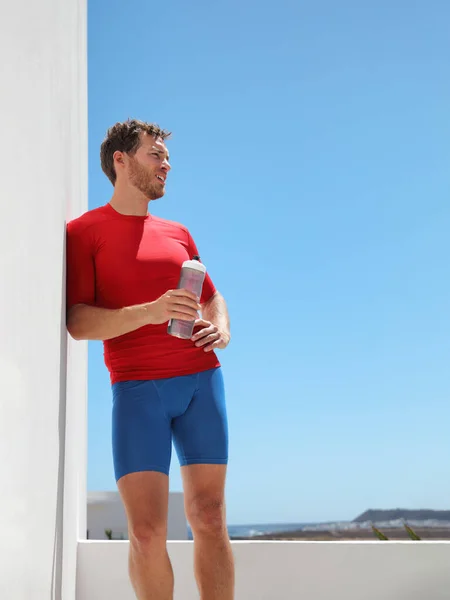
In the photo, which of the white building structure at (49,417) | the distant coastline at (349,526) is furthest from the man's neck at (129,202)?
the distant coastline at (349,526)

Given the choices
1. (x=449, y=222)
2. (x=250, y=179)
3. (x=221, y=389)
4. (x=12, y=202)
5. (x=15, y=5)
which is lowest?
(x=221, y=389)

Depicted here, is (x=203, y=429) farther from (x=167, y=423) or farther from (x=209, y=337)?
(x=209, y=337)

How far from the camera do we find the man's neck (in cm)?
237

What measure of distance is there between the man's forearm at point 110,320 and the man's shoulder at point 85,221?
0.30 metres

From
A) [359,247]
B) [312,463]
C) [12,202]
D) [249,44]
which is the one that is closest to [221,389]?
[12,202]

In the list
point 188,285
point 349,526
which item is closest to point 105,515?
point 188,285

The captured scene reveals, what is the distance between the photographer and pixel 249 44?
33375 millimetres

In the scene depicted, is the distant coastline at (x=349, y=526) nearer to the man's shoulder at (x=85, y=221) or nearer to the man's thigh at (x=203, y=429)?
the man's thigh at (x=203, y=429)

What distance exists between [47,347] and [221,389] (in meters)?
0.71

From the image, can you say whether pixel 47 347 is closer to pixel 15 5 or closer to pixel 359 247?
pixel 15 5

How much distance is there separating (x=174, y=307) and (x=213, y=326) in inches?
11.6

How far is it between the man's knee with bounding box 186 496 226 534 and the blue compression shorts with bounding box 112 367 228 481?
0.11 meters

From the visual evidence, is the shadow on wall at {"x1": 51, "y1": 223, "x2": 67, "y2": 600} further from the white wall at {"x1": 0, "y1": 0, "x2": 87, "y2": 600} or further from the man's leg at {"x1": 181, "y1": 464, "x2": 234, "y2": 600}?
the man's leg at {"x1": 181, "y1": 464, "x2": 234, "y2": 600}

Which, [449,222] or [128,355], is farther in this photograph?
[449,222]
